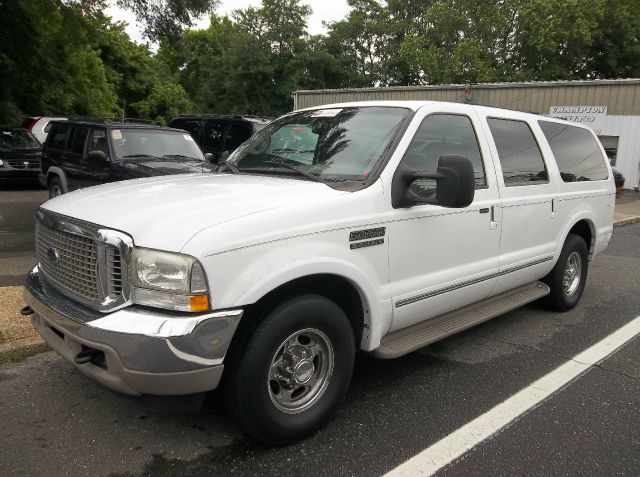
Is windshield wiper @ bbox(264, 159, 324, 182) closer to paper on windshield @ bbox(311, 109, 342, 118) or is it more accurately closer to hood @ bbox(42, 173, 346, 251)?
hood @ bbox(42, 173, 346, 251)

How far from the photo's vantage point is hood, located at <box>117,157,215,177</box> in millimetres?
7406

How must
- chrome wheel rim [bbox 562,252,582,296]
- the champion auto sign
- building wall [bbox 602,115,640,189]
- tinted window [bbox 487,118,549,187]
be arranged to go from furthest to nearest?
the champion auto sign < building wall [bbox 602,115,640,189] < chrome wheel rim [bbox 562,252,582,296] < tinted window [bbox 487,118,549,187]

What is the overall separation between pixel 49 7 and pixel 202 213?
11.2m

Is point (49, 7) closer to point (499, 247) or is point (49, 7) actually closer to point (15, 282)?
point (15, 282)

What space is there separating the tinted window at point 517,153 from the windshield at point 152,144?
5.44m

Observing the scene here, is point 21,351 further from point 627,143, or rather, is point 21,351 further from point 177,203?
point 627,143

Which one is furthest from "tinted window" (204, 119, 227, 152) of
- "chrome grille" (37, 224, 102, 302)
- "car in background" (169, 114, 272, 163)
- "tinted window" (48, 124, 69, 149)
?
"chrome grille" (37, 224, 102, 302)

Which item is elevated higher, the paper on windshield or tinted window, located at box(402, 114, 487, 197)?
the paper on windshield

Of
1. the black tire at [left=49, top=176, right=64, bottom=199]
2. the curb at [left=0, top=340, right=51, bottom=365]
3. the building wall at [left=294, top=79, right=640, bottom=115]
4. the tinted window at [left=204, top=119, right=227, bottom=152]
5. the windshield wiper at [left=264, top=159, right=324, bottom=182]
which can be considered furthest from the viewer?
the building wall at [left=294, top=79, right=640, bottom=115]

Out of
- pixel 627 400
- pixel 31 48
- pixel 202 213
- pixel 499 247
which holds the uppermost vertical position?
pixel 31 48

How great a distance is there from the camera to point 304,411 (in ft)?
9.66

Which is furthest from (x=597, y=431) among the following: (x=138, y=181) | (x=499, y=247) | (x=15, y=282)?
(x=15, y=282)

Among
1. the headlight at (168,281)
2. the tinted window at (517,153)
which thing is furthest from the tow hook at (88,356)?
the tinted window at (517,153)

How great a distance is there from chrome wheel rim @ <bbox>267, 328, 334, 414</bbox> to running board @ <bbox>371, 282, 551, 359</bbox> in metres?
0.41
